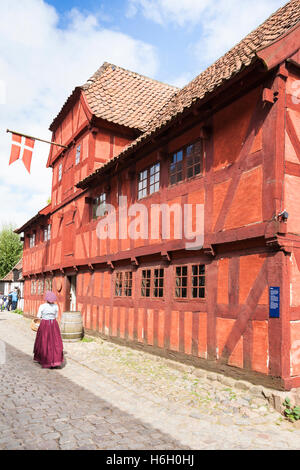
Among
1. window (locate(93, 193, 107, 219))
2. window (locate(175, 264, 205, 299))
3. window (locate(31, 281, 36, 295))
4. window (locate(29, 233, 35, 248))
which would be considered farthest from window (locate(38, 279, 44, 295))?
window (locate(175, 264, 205, 299))

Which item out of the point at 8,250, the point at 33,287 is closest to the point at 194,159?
the point at 33,287

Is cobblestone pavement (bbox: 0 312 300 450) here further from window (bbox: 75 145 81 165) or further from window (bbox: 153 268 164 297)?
window (bbox: 75 145 81 165)

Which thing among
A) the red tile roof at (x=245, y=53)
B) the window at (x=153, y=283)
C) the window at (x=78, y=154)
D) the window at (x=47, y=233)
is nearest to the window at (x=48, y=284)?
the window at (x=47, y=233)

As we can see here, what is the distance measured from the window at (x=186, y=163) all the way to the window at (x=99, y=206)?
13.4 ft

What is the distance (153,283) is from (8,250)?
130ft

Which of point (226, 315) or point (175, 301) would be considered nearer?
point (226, 315)

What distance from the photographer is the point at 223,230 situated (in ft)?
24.1

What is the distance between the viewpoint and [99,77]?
15.6 meters

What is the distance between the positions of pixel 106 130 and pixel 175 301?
8.07 metres

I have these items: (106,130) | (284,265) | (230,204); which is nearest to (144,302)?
(230,204)

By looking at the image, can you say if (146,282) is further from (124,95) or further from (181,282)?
(124,95)

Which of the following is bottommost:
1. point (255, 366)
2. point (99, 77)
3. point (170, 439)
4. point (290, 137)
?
point (170, 439)

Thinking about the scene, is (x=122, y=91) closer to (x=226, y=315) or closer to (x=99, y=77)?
(x=99, y=77)

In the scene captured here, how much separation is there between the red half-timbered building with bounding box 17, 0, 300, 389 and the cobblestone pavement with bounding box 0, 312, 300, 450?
0.69m
